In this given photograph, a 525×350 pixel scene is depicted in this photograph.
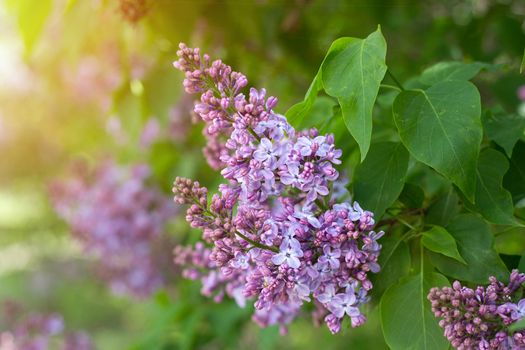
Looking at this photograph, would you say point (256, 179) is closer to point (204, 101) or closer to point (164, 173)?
point (204, 101)

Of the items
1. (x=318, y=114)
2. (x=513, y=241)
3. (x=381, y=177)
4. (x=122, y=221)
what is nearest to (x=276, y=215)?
(x=381, y=177)

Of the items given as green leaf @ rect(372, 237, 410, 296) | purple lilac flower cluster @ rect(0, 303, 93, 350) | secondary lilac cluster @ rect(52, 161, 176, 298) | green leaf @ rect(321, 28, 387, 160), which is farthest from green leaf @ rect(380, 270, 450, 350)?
purple lilac flower cluster @ rect(0, 303, 93, 350)

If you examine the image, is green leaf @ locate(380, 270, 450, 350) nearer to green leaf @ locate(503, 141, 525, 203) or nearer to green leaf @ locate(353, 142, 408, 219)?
green leaf @ locate(353, 142, 408, 219)

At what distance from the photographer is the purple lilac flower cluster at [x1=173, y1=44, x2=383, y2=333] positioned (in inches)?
42.1

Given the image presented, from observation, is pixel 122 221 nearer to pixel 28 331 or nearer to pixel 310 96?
pixel 28 331

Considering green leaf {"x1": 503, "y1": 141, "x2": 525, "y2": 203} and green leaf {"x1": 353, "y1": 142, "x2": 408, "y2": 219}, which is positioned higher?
green leaf {"x1": 353, "y1": 142, "x2": 408, "y2": 219}

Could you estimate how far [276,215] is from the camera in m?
1.11

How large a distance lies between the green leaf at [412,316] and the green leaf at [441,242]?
5 cm

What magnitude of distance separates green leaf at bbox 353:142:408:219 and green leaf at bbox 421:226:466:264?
86 millimetres

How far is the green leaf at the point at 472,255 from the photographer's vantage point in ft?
3.59

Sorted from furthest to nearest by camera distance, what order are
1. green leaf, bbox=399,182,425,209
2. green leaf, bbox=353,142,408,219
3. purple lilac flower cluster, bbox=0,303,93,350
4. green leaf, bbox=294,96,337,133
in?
purple lilac flower cluster, bbox=0,303,93,350, green leaf, bbox=294,96,337,133, green leaf, bbox=399,182,425,209, green leaf, bbox=353,142,408,219

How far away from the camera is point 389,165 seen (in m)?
1.17

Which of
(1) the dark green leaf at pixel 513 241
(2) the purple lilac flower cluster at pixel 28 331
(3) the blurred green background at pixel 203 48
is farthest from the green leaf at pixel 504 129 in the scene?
(2) the purple lilac flower cluster at pixel 28 331

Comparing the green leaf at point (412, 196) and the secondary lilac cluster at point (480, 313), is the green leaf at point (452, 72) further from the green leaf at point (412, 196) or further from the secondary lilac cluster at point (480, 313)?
the secondary lilac cluster at point (480, 313)
